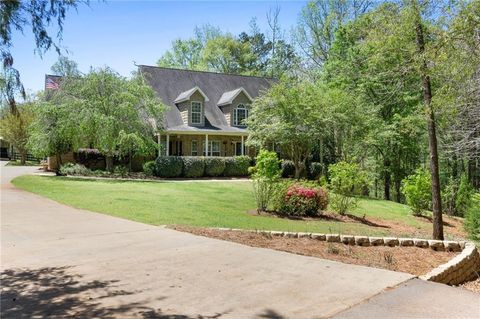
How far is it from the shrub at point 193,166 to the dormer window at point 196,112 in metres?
4.54

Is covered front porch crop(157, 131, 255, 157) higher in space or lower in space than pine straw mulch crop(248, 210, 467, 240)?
higher

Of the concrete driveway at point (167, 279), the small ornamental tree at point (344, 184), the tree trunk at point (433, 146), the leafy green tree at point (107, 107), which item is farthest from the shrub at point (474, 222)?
the leafy green tree at point (107, 107)

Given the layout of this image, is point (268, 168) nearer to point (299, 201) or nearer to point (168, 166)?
point (299, 201)

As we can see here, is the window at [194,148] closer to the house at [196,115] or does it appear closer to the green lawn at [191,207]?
the house at [196,115]

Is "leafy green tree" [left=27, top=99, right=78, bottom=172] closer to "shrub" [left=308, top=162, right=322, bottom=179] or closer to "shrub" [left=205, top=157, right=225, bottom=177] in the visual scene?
"shrub" [left=205, top=157, right=225, bottom=177]

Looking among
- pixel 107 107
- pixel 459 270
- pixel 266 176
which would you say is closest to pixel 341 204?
pixel 266 176

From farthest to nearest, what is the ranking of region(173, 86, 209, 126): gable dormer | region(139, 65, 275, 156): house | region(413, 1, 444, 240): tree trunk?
region(173, 86, 209, 126): gable dormer
region(139, 65, 275, 156): house
region(413, 1, 444, 240): tree trunk

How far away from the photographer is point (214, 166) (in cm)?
2681

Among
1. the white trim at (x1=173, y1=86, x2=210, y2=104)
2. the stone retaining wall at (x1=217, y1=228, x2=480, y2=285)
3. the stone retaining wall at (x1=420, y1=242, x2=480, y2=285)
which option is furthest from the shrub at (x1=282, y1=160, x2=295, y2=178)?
the stone retaining wall at (x1=420, y1=242, x2=480, y2=285)

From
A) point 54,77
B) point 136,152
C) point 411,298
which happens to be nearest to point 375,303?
point 411,298

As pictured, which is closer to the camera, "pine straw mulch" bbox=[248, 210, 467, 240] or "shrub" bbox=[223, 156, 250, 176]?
"pine straw mulch" bbox=[248, 210, 467, 240]

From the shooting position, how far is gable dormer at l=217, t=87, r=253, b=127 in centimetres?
3131

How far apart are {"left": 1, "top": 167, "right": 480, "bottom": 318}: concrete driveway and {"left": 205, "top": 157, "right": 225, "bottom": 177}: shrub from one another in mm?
18132

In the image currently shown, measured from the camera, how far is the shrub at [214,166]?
26672 mm
